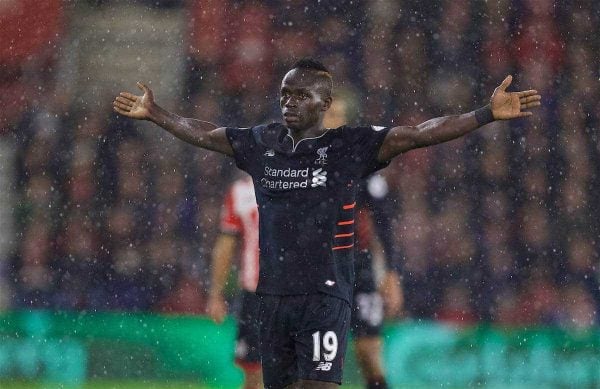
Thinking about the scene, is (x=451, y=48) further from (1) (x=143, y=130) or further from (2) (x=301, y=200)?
(2) (x=301, y=200)

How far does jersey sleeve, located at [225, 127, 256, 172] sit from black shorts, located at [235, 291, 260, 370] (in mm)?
1291

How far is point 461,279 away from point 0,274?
9.41 ft

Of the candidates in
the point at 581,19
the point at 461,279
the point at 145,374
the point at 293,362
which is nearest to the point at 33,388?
the point at 145,374

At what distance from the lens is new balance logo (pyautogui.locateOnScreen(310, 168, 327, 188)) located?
4391mm

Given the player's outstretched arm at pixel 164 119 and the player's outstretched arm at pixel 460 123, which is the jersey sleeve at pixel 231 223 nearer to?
the player's outstretched arm at pixel 164 119

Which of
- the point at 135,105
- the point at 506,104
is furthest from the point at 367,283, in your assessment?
the point at 506,104

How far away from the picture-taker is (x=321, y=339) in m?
4.30

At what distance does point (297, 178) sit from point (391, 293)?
6.39 ft

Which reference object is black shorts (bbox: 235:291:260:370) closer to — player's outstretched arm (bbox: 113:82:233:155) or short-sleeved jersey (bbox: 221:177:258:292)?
short-sleeved jersey (bbox: 221:177:258:292)

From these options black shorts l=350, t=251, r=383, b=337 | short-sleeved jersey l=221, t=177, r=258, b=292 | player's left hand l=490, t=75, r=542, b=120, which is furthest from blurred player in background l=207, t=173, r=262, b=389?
player's left hand l=490, t=75, r=542, b=120

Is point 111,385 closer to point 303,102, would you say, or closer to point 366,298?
point 366,298

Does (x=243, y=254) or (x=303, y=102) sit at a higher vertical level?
(x=303, y=102)

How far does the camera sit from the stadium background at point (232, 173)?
24.1 ft

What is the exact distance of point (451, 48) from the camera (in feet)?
25.5
